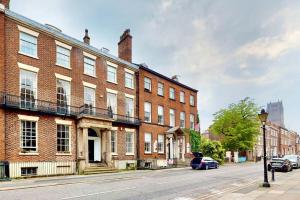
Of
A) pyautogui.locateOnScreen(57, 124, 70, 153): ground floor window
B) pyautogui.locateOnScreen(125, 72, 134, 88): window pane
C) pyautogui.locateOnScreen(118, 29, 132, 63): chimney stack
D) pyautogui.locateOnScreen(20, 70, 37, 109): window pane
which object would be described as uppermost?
pyautogui.locateOnScreen(118, 29, 132, 63): chimney stack

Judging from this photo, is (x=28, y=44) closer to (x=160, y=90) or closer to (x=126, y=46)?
(x=126, y=46)

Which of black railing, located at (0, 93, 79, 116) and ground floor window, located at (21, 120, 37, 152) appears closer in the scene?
black railing, located at (0, 93, 79, 116)

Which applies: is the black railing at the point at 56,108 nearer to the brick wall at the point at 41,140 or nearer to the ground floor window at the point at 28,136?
the brick wall at the point at 41,140

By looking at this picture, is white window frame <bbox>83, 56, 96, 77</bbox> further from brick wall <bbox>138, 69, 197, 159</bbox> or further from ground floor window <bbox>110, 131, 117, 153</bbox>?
brick wall <bbox>138, 69, 197, 159</bbox>

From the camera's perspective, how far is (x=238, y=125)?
58.5m

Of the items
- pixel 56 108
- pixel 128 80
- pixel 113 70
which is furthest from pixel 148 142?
pixel 56 108

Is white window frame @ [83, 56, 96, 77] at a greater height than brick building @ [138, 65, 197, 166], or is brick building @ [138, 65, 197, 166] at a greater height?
white window frame @ [83, 56, 96, 77]

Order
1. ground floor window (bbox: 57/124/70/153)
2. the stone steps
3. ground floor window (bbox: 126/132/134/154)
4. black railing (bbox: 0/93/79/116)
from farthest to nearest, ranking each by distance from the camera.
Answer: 1. ground floor window (bbox: 126/132/134/154)
2. the stone steps
3. ground floor window (bbox: 57/124/70/153)
4. black railing (bbox: 0/93/79/116)

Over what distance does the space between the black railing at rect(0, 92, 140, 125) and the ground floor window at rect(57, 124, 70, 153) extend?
1166 mm

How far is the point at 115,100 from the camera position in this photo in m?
31.9

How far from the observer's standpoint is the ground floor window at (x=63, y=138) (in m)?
25.1

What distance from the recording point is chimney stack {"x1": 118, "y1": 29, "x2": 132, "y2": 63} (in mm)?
35688

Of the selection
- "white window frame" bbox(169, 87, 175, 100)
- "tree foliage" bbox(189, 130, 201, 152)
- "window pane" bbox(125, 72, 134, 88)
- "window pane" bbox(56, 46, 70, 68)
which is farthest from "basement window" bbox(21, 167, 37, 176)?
"tree foliage" bbox(189, 130, 201, 152)

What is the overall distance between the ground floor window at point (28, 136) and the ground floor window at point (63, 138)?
2.29 m
